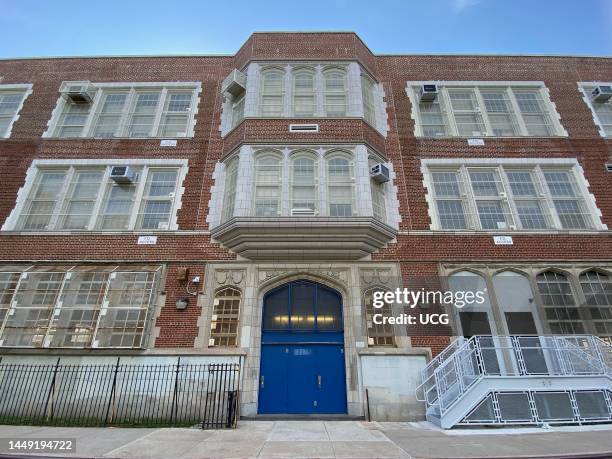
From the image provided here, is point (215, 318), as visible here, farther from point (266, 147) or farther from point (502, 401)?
point (502, 401)

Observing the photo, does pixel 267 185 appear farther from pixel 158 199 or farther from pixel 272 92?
pixel 272 92

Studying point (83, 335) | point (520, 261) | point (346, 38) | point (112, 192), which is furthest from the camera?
point (346, 38)

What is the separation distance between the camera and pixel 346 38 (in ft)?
50.6

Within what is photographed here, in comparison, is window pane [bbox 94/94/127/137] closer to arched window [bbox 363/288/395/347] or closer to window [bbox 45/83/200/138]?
window [bbox 45/83/200/138]

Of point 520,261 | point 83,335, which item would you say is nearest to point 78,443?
point 83,335

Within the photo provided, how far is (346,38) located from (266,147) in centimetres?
705

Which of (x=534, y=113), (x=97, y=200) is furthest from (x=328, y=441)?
(x=534, y=113)


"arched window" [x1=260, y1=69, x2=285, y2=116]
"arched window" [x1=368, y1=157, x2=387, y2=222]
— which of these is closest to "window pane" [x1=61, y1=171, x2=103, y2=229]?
"arched window" [x1=260, y1=69, x2=285, y2=116]

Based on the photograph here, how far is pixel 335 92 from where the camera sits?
14141 mm

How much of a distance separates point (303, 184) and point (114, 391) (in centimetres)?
853

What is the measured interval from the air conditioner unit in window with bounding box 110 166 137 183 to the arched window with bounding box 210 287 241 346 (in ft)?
19.2

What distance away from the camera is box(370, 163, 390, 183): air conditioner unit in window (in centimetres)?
1244

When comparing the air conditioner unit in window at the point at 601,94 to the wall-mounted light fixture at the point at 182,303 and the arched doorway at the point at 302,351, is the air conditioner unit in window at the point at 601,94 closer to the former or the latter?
the arched doorway at the point at 302,351

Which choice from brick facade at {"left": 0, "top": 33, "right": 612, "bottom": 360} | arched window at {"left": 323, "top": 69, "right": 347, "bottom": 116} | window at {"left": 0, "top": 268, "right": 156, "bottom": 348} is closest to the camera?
window at {"left": 0, "top": 268, "right": 156, "bottom": 348}
